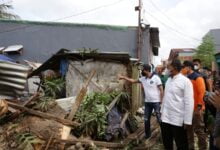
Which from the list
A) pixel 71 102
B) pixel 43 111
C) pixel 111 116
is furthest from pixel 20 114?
pixel 111 116

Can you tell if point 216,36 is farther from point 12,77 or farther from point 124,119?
point 12,77

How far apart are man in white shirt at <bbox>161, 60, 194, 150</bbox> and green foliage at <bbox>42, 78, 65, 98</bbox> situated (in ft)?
18.4

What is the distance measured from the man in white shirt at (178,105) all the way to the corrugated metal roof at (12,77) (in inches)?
126

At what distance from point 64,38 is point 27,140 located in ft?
48.0

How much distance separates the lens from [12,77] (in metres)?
3.45

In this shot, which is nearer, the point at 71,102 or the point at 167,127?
the point at 167,127

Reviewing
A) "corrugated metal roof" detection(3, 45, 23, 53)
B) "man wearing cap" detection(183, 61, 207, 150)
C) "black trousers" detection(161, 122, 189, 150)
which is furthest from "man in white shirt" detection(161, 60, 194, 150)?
"corrugated metal roof" detection(3, 45, 23, 53)

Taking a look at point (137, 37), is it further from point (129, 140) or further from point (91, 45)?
point (129, 140)

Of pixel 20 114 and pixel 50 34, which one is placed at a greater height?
pixel 50 34

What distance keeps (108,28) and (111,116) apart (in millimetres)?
11514

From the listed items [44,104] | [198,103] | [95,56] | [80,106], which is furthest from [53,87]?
[198,103]

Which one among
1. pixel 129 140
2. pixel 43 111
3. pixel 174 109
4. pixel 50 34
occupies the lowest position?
pixel 129 140

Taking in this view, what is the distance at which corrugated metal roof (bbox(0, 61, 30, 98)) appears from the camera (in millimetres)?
3379

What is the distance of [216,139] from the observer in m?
4.14
